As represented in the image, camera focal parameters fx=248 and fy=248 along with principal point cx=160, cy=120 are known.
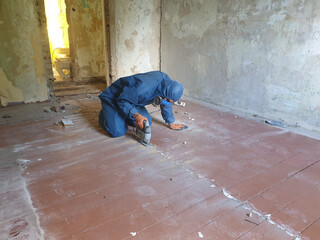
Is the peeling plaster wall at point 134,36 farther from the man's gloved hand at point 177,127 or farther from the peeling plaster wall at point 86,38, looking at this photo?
the man's gloved hand at point 177,127

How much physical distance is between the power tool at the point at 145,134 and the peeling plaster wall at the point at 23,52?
7.58 feet

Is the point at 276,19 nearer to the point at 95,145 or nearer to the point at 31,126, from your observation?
the point at 95,145

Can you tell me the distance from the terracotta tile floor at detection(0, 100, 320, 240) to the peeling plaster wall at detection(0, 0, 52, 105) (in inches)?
41.0

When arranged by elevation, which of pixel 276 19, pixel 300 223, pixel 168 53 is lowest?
pixel 300 223

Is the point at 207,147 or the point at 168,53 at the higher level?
the point at 168,53

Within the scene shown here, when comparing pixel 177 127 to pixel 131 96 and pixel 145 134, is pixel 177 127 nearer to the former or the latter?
pixel 145 134

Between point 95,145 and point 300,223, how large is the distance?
1.97 meters

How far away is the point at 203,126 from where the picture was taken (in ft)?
10.7

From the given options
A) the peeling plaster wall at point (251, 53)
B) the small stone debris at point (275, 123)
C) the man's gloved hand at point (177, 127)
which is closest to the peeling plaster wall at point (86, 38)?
the peeling plaster wall at point (251, 53)

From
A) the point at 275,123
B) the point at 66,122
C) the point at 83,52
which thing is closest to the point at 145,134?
the point at 66,122

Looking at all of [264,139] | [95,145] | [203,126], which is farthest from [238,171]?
[95,145]

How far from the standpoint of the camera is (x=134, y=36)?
15.1ft

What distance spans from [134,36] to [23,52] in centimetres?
188

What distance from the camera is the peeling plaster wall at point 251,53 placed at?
292 cm
